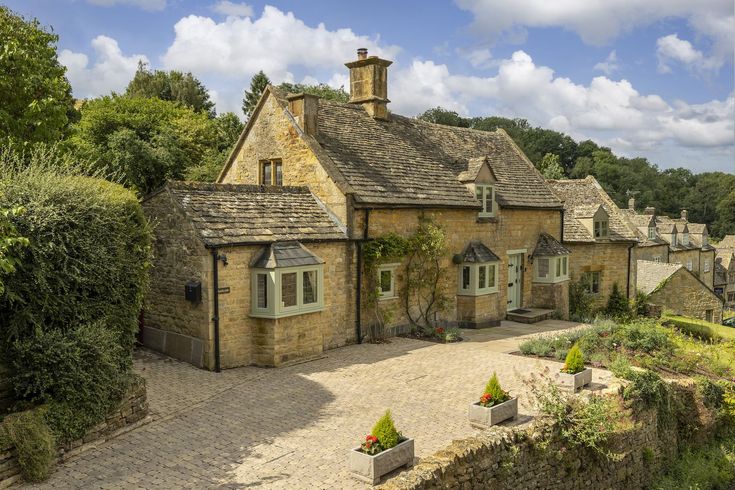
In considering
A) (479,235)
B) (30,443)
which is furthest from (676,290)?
(30,443)

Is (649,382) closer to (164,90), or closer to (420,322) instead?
(420,322)

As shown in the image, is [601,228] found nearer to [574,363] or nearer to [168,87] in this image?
[574,363]

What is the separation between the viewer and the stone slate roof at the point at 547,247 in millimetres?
25109

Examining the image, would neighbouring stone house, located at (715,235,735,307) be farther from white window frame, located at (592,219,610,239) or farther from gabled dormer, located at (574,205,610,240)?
gabled dormer, located at (574,205,610,240)

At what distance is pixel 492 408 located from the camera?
11180 mm

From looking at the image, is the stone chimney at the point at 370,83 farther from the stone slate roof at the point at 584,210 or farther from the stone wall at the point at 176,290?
the stone wall at the point at 176,290

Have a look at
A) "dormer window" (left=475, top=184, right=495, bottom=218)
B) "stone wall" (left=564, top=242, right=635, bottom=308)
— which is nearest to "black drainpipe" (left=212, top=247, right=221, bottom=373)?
"dormer window" (left=475, top=184, right=495, bottom=218)

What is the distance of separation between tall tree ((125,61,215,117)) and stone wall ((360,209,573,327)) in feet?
138

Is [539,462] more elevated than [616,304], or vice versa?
[616,304]

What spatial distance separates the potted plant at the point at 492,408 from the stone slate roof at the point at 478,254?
9.92 m

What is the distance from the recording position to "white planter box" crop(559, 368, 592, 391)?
13.5m

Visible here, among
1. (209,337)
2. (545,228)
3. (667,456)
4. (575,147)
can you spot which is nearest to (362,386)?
(209,337)

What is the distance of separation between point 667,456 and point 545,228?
12862 millimetres

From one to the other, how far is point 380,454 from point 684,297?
33.0 meters
